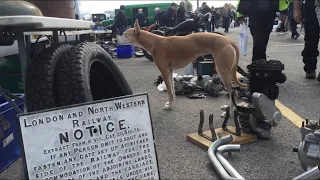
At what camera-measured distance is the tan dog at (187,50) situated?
152 inches

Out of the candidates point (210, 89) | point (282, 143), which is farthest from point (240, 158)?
point (210, 89)

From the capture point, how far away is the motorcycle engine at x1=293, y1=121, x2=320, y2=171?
2.02m

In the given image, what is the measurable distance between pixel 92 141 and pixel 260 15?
377 cm

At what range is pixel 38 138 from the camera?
5.11 feet

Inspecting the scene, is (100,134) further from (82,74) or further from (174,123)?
(174,123)

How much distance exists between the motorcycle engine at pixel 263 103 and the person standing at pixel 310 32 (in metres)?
2.48

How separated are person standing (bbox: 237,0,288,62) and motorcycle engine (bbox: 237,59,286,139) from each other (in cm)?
194

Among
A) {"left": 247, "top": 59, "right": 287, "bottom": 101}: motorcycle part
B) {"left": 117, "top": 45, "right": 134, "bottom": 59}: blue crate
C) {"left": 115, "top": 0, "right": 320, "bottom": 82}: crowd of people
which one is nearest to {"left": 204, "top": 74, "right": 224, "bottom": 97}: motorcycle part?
{"left": 115, "top": 0, "right": 320, "bottom": 82}: crowd of people

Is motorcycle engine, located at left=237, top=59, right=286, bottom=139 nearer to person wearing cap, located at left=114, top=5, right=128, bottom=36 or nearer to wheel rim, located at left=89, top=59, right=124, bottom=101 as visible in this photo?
wheel rim, located at left=89, top=59, right=124, bottom=101

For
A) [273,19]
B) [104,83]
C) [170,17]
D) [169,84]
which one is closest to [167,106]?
[169,84]

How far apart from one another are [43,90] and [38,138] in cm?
49

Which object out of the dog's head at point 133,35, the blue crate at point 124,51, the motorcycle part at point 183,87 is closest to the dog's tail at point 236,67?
the motorcycle part at point 183,87

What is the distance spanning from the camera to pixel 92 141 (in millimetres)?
1658

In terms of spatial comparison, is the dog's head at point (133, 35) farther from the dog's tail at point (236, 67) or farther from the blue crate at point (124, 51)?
the blue crate at point (124, 51)
